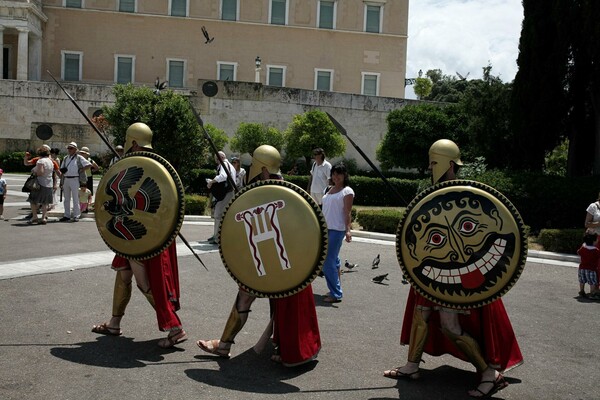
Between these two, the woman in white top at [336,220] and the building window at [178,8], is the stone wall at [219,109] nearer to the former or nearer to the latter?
the building window at [178,8]

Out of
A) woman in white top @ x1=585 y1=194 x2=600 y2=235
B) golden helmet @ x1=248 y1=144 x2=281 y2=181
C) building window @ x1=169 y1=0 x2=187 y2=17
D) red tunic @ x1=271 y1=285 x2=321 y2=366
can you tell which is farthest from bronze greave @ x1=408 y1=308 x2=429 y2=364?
building window @ x1=169 y1=0 x2=187 y2=17

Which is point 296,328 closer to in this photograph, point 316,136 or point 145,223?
point 145,223

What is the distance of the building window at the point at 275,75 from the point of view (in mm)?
49344

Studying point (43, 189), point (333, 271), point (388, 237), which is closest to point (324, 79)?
point (388, 237)

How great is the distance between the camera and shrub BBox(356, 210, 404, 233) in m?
15.2

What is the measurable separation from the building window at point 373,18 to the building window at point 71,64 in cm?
2001

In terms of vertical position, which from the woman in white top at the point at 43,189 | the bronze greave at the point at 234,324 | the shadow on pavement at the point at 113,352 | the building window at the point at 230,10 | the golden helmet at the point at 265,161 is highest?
the building window at the point at 230,10

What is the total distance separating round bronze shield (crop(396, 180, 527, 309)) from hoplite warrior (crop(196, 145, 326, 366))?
731 millimetres

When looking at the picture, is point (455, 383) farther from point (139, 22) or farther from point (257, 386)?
point (139, 22)

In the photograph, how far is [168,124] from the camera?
20828 millimetres

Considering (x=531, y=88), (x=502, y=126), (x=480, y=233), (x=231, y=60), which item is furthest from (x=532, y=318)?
(x=231, y=60)

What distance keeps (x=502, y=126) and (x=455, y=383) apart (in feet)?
56.3

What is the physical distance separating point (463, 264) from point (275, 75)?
45699mm

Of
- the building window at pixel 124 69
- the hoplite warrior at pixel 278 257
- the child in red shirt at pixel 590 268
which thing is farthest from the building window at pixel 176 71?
the hoplite warrior at pixel 278 257
